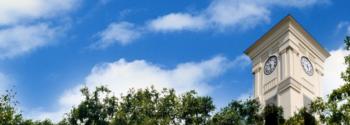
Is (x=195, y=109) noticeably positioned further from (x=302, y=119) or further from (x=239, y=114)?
(x=302, y=119)

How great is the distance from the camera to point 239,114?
3859 centimetres

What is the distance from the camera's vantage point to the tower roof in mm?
58969

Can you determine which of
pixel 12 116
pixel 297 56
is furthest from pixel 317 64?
pixel 12 116

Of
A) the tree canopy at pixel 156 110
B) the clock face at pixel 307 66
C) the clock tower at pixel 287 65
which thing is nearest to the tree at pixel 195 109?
the tree canopy at pixel 156 110

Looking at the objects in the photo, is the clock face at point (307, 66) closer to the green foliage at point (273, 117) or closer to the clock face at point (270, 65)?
the clock face at point (270, 65)

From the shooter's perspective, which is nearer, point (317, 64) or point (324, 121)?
point (324, 121)

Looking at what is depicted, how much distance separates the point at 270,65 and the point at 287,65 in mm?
3069

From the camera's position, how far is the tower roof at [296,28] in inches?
2322

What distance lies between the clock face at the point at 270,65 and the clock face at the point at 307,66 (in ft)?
8.32

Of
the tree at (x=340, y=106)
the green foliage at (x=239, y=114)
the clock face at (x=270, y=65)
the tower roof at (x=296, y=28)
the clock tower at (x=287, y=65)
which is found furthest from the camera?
the clock face at (x=270, y=65)

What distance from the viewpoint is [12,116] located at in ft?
125

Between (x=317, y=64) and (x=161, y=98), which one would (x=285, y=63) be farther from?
(x=161, y=98)

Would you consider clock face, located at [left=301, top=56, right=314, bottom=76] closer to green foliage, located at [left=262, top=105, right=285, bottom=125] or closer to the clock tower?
the clock tower

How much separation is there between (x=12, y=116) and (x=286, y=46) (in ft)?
93.9
